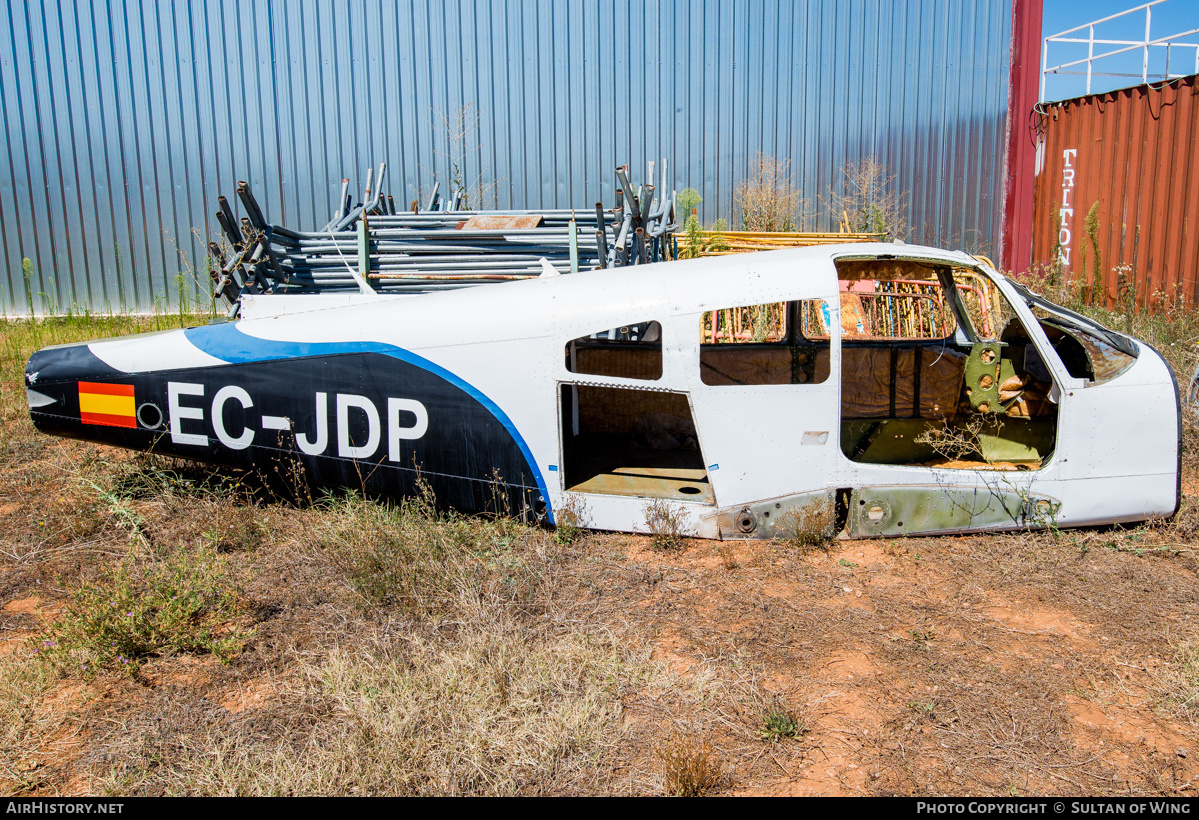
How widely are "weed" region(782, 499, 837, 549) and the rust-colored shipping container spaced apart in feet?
27.9

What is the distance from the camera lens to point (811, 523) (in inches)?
178

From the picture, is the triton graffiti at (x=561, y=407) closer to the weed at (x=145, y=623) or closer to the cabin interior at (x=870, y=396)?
the cabin interior at (x=870, y=396)

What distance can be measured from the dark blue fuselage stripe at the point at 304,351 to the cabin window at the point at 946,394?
2.48 metres

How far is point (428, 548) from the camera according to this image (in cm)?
438

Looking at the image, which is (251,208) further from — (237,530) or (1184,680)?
(1184,680)

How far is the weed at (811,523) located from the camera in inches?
178

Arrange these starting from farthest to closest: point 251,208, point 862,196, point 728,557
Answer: point 862,196 → point 251,208 → point 728,557

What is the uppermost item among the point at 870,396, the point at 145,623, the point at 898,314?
the point at 898,314

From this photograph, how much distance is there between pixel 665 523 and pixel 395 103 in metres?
10.3

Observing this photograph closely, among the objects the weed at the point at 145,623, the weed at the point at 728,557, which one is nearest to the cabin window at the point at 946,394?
the weed at the point at 728,557

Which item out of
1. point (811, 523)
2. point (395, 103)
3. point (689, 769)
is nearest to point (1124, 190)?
point (811, 523)

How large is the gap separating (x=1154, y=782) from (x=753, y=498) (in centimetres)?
226

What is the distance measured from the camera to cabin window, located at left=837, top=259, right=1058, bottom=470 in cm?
548

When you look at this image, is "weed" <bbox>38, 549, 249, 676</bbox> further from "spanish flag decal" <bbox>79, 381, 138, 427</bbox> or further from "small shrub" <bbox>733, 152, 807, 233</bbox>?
"small shrub" <bbox>733, 152, 807, 233</bbox>
